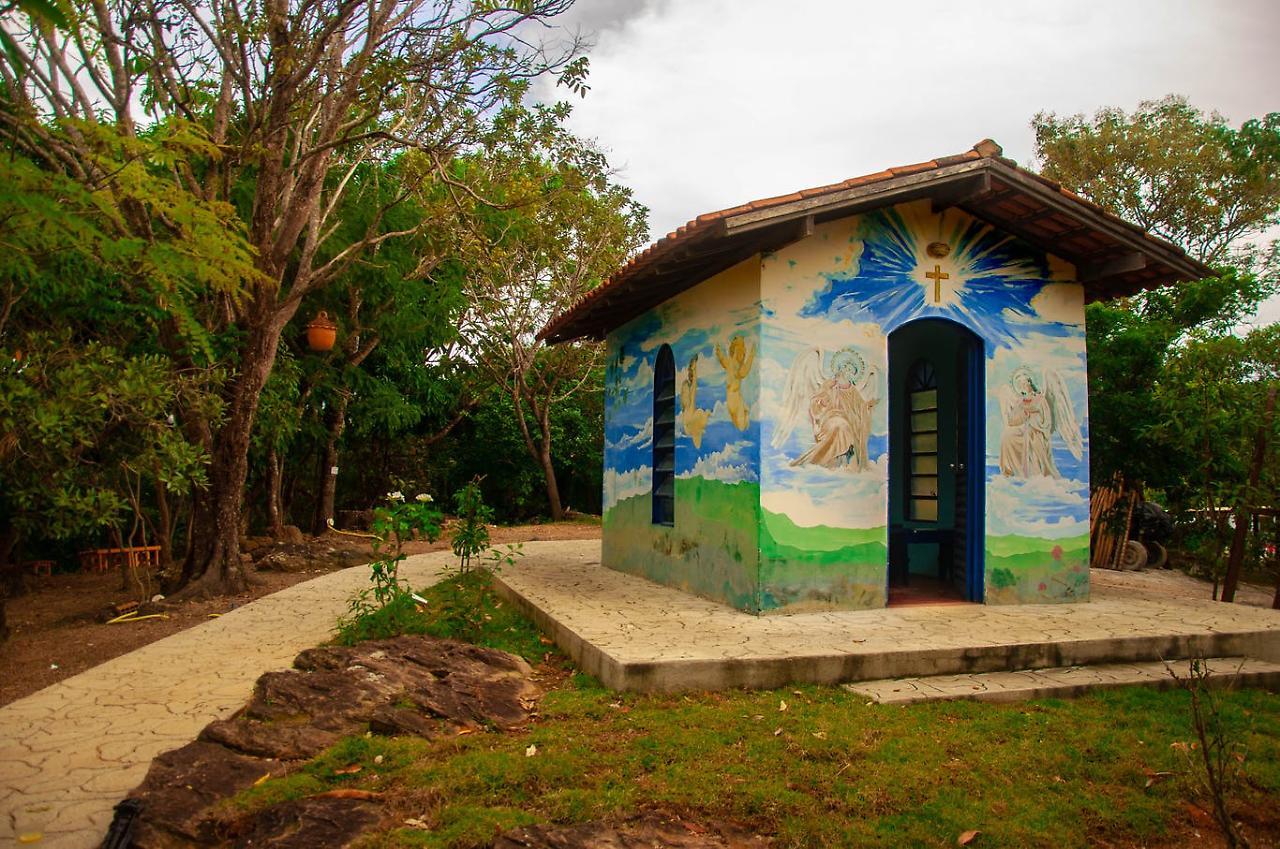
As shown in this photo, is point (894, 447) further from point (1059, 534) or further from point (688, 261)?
point (688, 261)

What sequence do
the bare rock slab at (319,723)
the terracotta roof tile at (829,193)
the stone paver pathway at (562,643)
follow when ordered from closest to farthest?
1. the bare rock slab at (319,723)
2. the stone paver pathway at (562,643)
3. the terracotta roof tile at (829,193)

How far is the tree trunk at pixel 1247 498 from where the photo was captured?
852 centimetres

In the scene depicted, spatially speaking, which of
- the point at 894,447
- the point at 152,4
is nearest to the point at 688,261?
the point at 894,447

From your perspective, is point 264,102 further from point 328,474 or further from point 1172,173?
point 1172,173

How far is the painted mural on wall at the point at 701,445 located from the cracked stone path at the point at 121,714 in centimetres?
352

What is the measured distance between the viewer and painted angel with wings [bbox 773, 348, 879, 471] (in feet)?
24.2

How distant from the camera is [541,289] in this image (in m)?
20.0

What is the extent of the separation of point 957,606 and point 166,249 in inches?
273

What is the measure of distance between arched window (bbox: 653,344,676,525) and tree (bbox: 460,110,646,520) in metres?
8.22

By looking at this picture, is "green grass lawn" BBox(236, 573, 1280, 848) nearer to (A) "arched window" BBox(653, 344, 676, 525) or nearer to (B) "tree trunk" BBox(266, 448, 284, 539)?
(A) "arched window" BBox(653, 344, 676, 525)

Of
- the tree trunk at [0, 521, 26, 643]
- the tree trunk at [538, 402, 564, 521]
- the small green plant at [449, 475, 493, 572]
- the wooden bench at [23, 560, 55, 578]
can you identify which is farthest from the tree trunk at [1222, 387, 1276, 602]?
the wooden bench at [23, 560, 55, 578]

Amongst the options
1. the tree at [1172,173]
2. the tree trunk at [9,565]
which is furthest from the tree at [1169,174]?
the tree trunk at [9,565]

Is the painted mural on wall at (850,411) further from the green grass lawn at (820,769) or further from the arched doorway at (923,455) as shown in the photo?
the green grass lawn at (820,769)

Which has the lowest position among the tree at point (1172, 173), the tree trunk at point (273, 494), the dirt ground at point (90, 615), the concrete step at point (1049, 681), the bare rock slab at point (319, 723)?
the dirt ground at point (90, 615)
